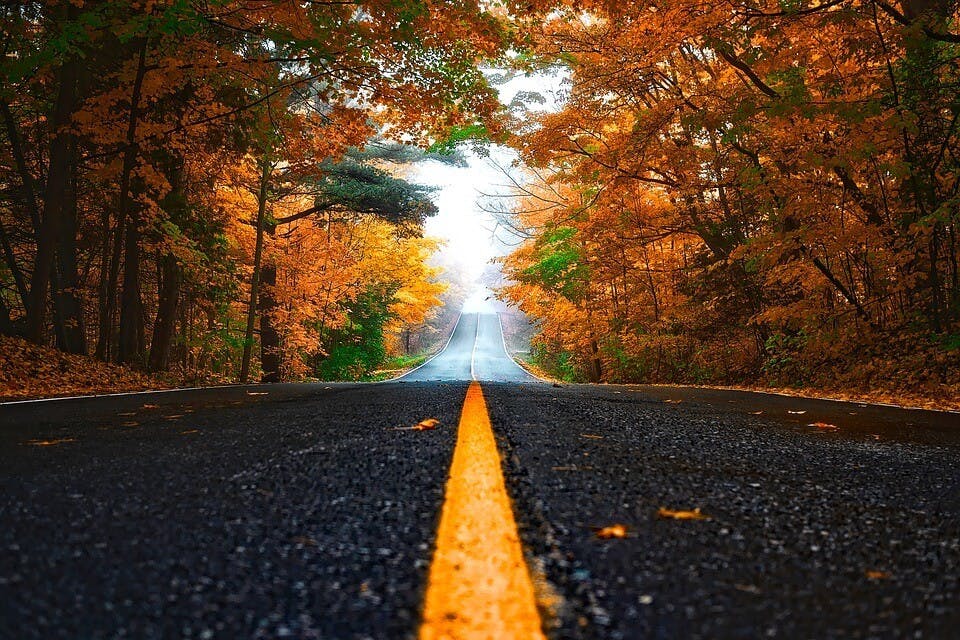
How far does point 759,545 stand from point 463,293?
94.0m

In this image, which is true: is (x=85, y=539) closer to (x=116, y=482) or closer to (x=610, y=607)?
(x=116, y=482)

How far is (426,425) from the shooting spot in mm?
3039

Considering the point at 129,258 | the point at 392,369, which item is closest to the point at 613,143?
the point at 129,258

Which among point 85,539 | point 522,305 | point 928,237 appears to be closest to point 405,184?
point 522,305

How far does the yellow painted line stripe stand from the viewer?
83cm

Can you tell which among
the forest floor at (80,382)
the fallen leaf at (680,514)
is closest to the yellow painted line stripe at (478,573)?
the fallen leaf at (680,514)

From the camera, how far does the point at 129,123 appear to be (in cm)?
1077

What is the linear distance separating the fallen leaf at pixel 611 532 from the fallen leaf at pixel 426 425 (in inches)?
65.2

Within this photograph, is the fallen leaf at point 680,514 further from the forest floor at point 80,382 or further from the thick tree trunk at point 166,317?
the thick tree trunk at point 166,317

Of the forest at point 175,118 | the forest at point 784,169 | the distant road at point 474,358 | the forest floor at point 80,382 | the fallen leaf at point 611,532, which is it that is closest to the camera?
the fallen leaf at point 611,532

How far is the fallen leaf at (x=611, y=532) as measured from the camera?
1.30 m

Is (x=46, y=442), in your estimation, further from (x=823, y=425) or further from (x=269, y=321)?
(x=269, y=321)

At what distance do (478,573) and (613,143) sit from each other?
13116 mm

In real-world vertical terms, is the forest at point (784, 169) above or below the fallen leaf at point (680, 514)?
above
